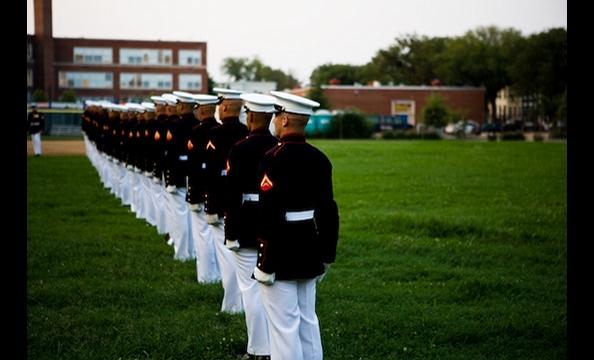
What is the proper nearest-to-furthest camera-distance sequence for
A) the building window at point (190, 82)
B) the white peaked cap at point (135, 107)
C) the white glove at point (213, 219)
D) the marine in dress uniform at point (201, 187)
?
the white glove at point (213, 219) < the marine in dress uniform at point (201, 187) < the white peaked cap at point (135, 107) < the building window at point (190, 82)

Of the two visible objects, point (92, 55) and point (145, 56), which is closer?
point (92, 55)

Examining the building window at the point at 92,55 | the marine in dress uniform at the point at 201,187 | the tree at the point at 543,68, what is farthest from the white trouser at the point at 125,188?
the building window at the point at 92,55

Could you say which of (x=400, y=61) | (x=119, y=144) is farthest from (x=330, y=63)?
(x=119, y=144)

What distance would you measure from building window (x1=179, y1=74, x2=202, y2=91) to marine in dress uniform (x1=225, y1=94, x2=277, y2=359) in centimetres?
8302

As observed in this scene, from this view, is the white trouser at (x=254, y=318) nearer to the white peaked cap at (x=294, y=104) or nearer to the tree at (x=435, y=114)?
the white peaked cap at (x=294, y=104)

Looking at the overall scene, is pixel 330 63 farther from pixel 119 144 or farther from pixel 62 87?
pixel 119 144

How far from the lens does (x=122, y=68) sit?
285 feet

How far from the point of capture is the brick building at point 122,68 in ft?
280

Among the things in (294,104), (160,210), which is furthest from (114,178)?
(294,104)

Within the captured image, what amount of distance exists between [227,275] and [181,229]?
10.7ft

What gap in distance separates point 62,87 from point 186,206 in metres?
→ 80.0

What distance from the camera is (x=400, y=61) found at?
10800 cm

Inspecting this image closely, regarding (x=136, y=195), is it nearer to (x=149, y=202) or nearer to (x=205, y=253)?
(x=149, y=202)

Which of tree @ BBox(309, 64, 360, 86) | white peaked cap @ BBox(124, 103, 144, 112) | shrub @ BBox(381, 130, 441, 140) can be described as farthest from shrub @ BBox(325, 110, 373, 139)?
tree @ BBox(309, 64, 360, 86)
